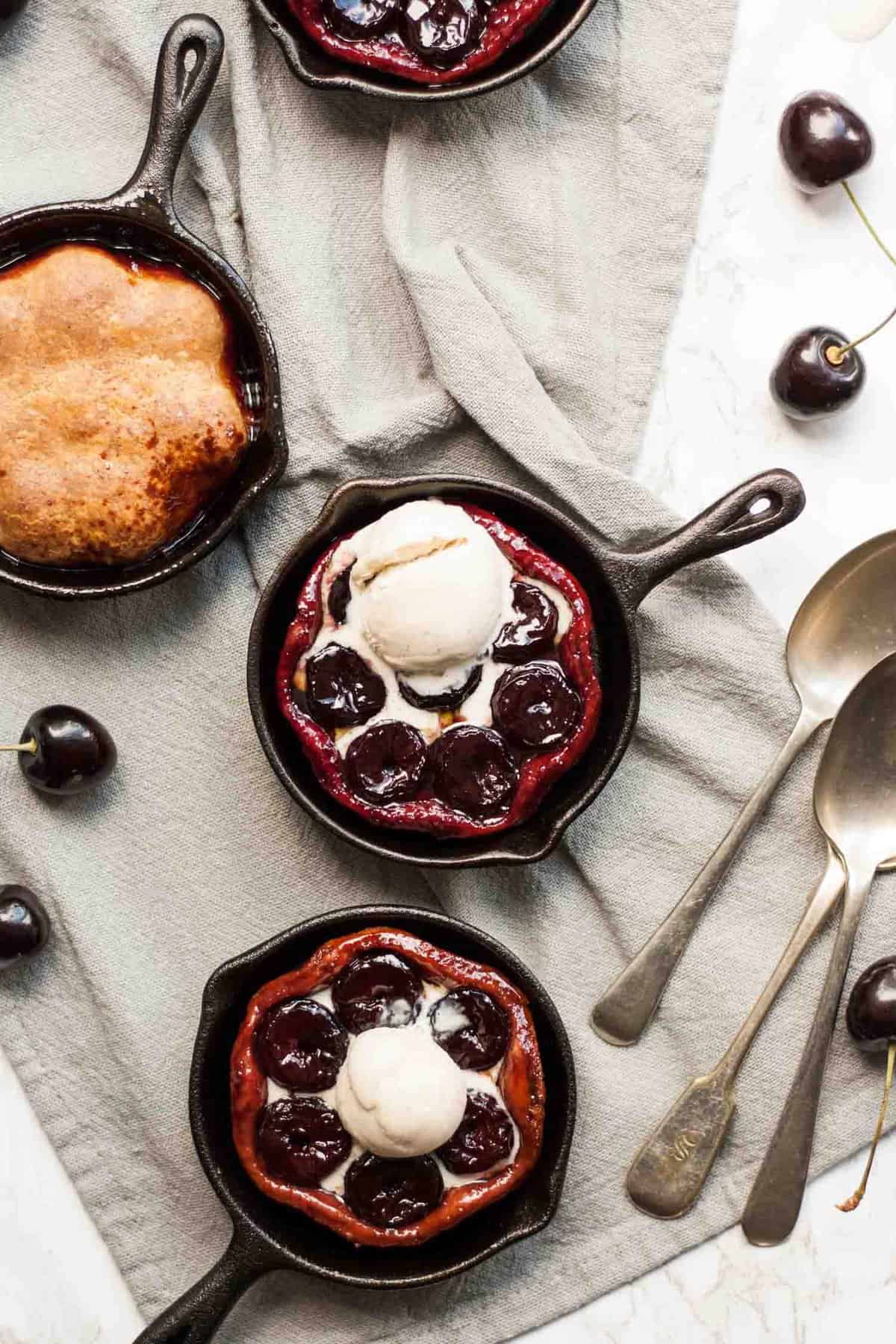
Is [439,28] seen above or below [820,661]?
above

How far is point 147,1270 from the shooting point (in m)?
3.16

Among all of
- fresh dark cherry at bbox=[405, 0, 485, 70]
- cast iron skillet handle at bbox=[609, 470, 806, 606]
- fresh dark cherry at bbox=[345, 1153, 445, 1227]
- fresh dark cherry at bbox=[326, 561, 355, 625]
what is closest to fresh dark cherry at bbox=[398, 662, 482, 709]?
fresh dark cherry at bbox=[326, 561, 355, 625]

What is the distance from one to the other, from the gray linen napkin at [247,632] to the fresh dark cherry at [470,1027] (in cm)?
28

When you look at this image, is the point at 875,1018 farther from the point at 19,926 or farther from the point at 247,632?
the point at 19,926

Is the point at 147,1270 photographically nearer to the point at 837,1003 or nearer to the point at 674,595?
the point at 837,1003

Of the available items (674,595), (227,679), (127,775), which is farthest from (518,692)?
(127,775)

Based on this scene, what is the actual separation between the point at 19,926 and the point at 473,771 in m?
1.04

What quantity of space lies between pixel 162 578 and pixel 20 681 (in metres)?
0.43

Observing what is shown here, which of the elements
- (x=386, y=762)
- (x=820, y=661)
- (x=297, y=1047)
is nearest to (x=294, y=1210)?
(x=297, y=1047)

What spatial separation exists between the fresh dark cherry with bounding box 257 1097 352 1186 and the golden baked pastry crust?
1226 millimetres

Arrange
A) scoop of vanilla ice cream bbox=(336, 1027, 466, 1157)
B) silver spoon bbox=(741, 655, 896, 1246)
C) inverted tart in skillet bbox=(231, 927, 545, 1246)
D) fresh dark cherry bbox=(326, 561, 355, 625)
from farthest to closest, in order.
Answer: silver spoon bbox=(741, 655, 896, 1246), fresh dark cherry bbox=(326, 561, 355, 625), inverted tart in skillet bbox=(231, 927, 545, 1246), scoop of vanilla ice cream bbox=(336, 1027, 466, 1157)

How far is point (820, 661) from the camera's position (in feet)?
10.4

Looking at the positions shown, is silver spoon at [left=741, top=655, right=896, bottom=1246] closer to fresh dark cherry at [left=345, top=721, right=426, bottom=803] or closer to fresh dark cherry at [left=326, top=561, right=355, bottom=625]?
fresh dark cherry at [left=345, top=721, right=426, bottom=803]

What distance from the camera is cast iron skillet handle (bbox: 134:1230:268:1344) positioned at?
2.87 meters
